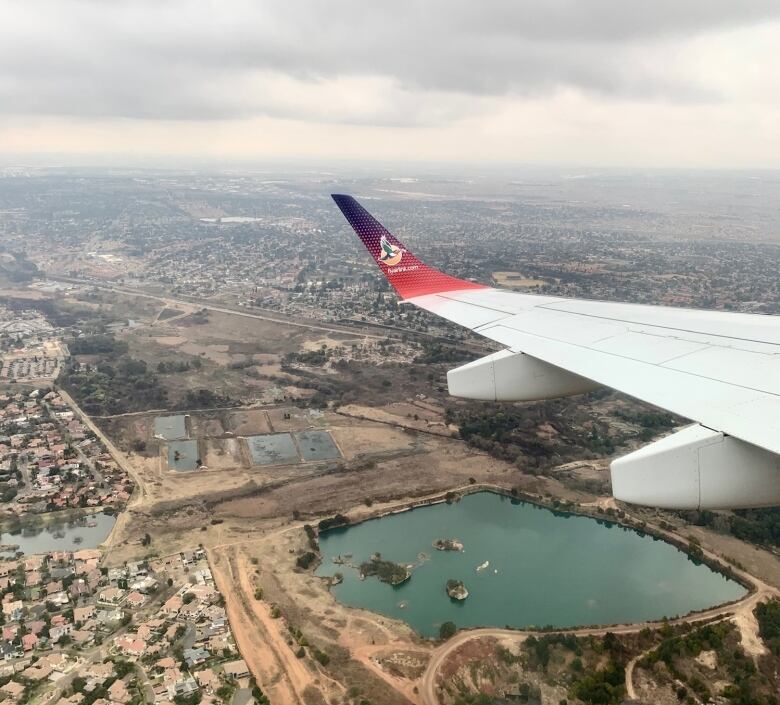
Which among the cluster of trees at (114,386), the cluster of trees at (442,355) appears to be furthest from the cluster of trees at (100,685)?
the cluster of trees at (442,355)

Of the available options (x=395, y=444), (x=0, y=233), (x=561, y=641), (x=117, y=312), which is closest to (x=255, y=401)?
(x=395, y=444)

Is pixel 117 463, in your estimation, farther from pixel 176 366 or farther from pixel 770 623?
pixel 770 623

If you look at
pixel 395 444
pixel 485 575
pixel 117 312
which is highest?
pixel 117 312

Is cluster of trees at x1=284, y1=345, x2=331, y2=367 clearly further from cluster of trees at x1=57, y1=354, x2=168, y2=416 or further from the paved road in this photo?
the paved road

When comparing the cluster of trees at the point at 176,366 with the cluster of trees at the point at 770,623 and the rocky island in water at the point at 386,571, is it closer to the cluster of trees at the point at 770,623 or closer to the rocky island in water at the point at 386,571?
the rocky island in water at the point at 386,571

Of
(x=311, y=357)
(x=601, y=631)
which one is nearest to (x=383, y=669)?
(x=601, y=631)

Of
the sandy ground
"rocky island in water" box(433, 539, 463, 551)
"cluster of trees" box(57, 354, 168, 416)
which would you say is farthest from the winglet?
"cluster of trees" box(57, 354, 168, 416)

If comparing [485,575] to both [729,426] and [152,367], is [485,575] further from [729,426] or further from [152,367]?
[152,367]
